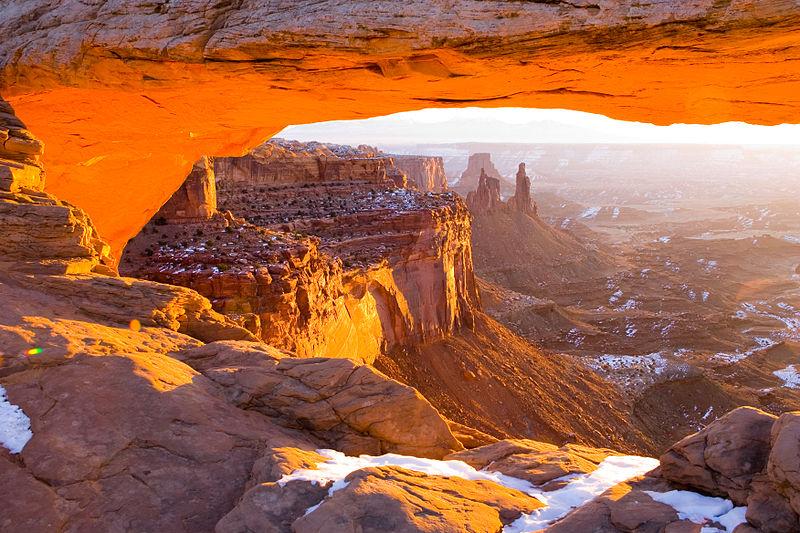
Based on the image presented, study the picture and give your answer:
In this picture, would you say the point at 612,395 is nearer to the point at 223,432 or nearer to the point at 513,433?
the point at 513,433

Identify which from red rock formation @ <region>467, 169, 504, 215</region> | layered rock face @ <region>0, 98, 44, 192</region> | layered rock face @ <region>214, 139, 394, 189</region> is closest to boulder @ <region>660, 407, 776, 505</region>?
layered rock face @ <region>0, 98, 44, 192</region>

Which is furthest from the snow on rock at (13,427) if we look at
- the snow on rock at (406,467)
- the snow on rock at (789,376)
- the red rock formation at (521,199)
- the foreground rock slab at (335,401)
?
the red rock formation at (521,199)

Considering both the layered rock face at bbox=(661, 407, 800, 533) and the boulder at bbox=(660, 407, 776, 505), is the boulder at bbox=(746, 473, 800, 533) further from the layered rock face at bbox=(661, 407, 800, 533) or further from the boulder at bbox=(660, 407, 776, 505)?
the boulder at bbox=(660, 407, 776, 505)

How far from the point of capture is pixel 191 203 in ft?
76.7

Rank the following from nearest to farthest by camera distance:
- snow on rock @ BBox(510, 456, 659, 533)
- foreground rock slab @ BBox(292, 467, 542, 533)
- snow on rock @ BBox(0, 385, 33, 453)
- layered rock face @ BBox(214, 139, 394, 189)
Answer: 1. foreground rock slab @ BBox(292, 467, 542, 533)
2. snow on rock @ BBox(0, 385, 33, 453)
3. snow on rock @ BBox(510, 456, 659, 533)
4. layered rock face @ BBox(214, 139, 394, 189)

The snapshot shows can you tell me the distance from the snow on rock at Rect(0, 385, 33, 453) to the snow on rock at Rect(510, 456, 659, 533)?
17.6 ft

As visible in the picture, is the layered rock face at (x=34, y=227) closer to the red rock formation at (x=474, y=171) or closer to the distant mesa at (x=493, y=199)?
the distant mesa at (x=493, y=199)

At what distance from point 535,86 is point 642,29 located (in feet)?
8.90

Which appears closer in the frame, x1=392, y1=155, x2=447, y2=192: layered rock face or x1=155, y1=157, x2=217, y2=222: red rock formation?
x1=155, y1=157, x2=217, y2=222: red rock formation

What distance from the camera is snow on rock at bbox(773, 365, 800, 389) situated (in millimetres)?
39844

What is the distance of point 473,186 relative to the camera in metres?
152

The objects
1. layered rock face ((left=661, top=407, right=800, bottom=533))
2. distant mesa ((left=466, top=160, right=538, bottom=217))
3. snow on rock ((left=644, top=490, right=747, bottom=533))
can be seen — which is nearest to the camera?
layered rock face ((left=661, top=407, right=800, bottom=533))

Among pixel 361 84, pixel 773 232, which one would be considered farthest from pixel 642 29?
pixel 773 232

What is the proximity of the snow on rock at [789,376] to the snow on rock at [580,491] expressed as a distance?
129ft
